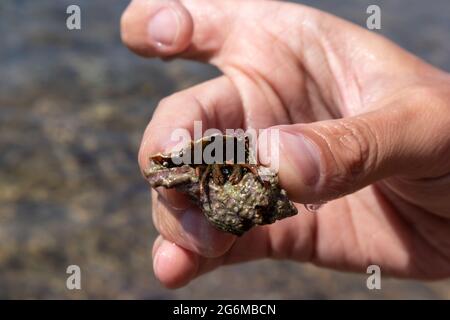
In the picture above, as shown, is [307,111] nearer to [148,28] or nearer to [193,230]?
[148,28]

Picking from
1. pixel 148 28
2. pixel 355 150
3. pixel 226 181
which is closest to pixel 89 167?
pixel 148 28

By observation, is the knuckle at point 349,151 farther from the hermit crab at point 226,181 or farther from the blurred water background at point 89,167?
the blurred water background at point 89,167

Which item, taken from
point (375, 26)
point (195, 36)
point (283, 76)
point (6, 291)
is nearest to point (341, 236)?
point (283, 76)

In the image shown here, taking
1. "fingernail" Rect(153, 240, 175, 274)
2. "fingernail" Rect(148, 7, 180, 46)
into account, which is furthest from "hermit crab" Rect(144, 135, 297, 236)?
"fingernail" Rect(148, 7, 180, 46)
